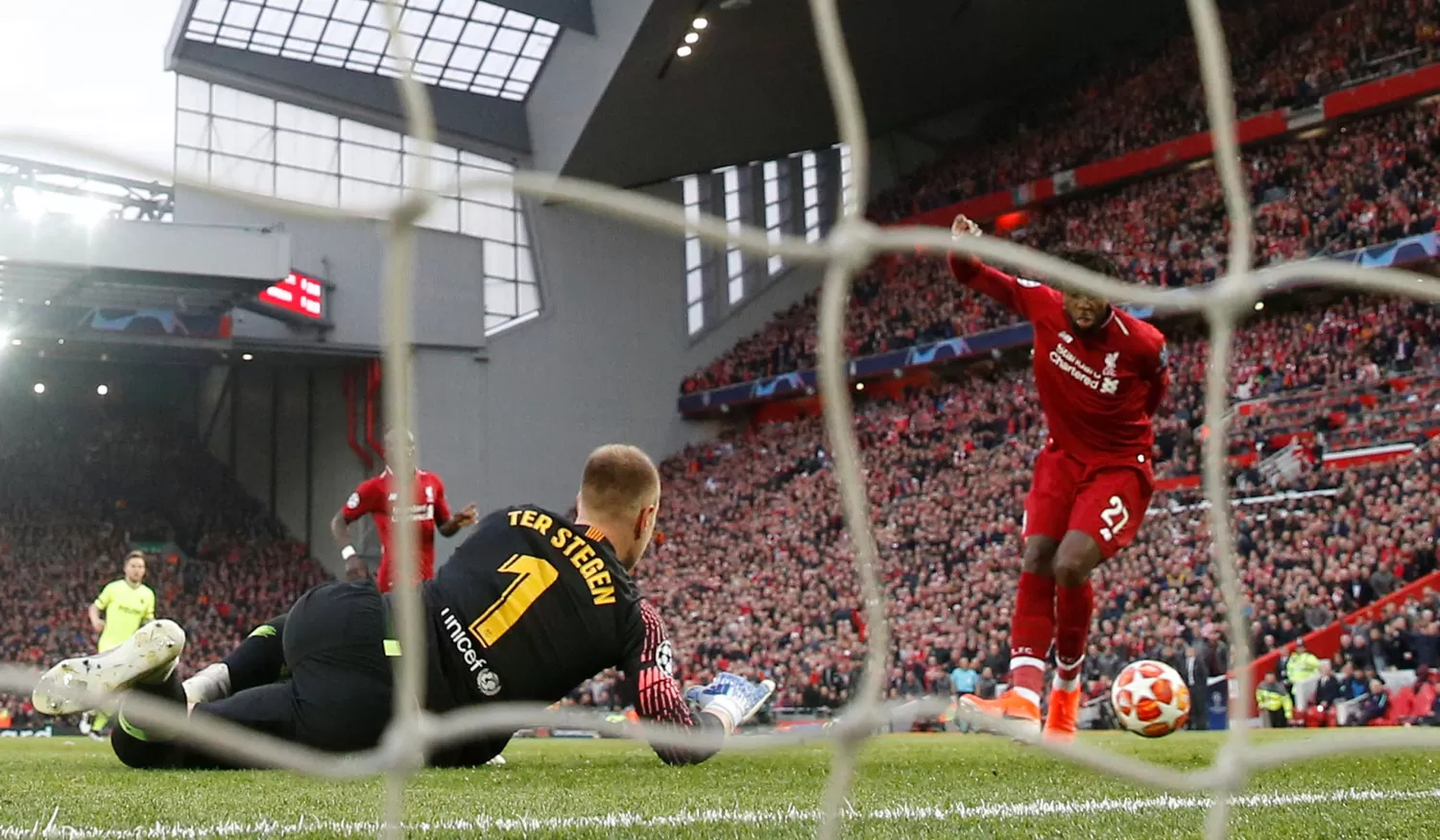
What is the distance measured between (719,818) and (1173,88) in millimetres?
26290

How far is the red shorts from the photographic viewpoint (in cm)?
537

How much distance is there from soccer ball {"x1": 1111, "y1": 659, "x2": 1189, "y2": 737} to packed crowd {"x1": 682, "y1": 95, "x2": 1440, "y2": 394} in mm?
17947

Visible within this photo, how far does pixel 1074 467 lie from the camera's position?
5621mm

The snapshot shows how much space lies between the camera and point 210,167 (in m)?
26.5

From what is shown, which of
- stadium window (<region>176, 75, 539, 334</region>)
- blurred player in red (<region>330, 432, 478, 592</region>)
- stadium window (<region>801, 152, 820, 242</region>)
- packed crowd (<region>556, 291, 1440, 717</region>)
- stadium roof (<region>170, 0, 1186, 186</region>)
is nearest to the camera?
blurred player in red (<region>330, 432, 478, 592</region>)

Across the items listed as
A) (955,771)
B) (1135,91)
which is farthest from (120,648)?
(1135,91)

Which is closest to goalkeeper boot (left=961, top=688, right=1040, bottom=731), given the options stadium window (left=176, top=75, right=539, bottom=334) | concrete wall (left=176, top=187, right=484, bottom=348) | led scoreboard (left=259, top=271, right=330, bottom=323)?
led scoreboard (left=259, top=271, right=330, bottom=323)

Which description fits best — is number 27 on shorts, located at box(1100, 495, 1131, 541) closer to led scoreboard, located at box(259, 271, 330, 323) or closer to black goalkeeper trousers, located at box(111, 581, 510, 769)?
black goalkeeper trousers, located at box(111, 581, 510, 769)

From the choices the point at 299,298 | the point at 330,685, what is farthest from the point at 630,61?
the point at 330,685

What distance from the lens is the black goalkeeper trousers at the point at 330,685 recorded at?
3980 mm

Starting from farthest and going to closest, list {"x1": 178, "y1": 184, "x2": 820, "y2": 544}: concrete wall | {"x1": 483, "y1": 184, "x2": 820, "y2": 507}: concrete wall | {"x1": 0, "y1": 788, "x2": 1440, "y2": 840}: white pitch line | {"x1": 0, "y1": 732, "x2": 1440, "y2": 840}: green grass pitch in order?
1. {"x1": 483, "y1": 184, "x2": 820, "y2": 507}: concrete wall
2. {"x1": 178, "y1": 184, "x2": 820, "y2": 544}: concrete wall
3. {"x1": 0, "y1": 732, "x2": 1440, "y2": 840}: green grass pitch
4. {"x1": 0, "y1": 788, "x2": 1440, "y2": 840}: white pitch line

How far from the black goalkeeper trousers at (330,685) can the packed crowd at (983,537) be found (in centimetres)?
1324

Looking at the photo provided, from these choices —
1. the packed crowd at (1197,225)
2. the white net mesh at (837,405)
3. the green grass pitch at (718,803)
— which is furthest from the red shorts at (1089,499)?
the packed crowd at (1197,225)

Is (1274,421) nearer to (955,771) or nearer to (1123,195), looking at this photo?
(1123,195)
